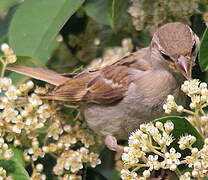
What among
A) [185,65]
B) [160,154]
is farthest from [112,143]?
[160,154]

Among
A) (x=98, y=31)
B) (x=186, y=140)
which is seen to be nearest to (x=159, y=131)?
(x=186, y=140)

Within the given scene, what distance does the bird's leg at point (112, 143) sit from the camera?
168 inches

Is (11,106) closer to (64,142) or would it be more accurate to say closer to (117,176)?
(64,142)

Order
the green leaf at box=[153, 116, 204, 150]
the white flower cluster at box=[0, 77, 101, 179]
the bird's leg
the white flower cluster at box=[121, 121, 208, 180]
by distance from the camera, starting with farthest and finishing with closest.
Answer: the bird's leg → the white flower cluster at box=[0, 77, 101, 179] → the green leaf at box=[153, 116, 204, 150] → the white flower cluster at box=[121, 121, 208, 180]

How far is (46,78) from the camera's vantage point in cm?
423

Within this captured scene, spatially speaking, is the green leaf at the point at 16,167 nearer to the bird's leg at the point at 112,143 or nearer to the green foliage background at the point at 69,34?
the green foliage background at the point at 69,34

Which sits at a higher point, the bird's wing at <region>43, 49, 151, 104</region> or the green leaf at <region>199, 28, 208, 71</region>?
the green leaf at <region>199, 28, 208, 71</region>

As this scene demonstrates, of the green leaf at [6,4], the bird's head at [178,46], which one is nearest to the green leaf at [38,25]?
the green leaf at [6,4]

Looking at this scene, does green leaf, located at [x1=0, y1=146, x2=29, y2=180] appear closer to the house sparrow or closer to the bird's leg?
the house sparrow

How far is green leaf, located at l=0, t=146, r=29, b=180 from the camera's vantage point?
12.2 feet

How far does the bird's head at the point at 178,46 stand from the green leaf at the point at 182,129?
0.24 m

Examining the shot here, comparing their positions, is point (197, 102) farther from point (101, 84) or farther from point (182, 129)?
point (101, 84)

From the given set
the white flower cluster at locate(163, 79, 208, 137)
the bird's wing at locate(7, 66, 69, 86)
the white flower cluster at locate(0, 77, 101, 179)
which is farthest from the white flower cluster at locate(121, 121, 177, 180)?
the bird's wing at locate(7, 66, 69, 86)

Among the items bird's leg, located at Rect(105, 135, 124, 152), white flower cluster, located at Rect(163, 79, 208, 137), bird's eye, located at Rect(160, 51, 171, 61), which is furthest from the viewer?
bird's leg, located at Rect(105, 135, 124, 152)
